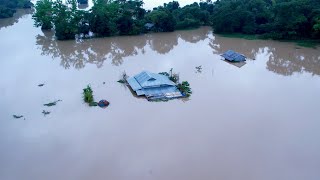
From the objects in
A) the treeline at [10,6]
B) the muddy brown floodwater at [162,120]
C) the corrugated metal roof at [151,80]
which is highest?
the treeline at [10,6]

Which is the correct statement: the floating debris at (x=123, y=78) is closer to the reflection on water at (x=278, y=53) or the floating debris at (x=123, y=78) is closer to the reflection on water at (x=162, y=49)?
the reflection on water at (x=162, y=49)

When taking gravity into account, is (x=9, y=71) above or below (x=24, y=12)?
below

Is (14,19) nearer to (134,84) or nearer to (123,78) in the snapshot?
(123,78)

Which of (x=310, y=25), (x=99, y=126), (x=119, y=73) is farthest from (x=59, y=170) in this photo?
(x=310, y=25)

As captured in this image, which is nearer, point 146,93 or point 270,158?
point 270,158

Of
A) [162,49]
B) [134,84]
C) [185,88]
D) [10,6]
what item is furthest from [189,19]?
[10,6]

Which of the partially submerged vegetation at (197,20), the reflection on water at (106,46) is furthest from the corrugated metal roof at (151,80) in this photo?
the partially submerged vegetation at (197,20)

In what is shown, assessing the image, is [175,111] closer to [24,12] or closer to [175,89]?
[175,89]
